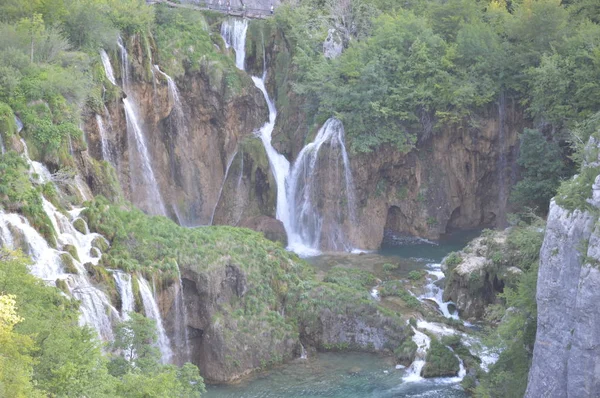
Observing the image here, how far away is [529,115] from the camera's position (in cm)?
4134

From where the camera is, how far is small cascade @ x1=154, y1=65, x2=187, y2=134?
3938cm

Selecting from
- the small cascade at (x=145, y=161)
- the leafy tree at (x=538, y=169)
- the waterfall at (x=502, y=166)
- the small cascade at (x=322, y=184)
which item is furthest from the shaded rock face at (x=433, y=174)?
the small cascade at (x=145, y=161)

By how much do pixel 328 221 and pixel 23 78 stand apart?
1773 cm

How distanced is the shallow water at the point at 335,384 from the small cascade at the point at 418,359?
30 centimetres

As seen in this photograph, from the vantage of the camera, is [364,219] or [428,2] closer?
[364,219]

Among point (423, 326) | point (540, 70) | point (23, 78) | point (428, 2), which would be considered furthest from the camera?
point (428, 2)

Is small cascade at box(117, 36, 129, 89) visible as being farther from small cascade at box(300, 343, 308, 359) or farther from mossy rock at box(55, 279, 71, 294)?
mossy rock at box(55, 279, 71, 294)

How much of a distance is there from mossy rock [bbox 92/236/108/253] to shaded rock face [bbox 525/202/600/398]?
13.4 meters

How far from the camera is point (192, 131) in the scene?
41469mm

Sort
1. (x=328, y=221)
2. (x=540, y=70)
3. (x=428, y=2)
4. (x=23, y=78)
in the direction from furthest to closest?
(x=428, y=2) → (x=328, y=221) → (x=540, y=70) → (x=23, y=78)

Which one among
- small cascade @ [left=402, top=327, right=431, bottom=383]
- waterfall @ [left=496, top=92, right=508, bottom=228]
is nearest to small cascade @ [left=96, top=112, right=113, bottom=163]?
small cascade @ [left=402, top=327, right=431, bottom=383]

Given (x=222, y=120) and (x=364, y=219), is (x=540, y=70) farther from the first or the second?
(x=222, y=120)

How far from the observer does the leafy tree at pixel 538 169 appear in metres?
37.8

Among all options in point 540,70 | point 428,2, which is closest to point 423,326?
point 540,70
